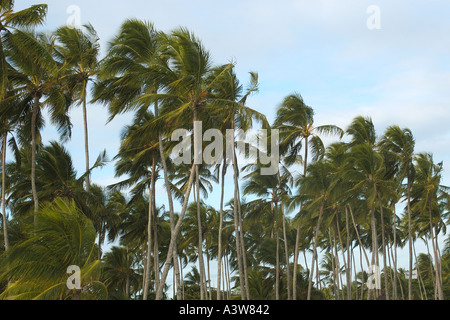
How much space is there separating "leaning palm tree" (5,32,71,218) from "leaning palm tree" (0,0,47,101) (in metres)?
0.30

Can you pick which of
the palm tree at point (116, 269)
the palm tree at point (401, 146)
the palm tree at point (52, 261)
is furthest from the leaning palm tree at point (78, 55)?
the palm tree at point (401, 146)

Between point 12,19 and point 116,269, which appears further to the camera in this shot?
point 116,269

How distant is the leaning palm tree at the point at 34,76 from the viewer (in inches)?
722

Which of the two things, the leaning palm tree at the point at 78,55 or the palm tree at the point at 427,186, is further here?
the palm tree at the point at 427,186

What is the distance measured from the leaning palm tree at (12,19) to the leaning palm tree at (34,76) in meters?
0.30

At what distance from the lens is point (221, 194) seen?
97.1 ft

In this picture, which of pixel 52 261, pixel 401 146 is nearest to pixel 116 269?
pixel 401 146

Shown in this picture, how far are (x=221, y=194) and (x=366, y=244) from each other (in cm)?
2679

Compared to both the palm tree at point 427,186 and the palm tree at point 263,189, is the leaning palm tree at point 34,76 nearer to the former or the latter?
the palm tree at point 263,189

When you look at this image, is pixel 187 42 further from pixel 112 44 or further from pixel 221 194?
pixel 221 194

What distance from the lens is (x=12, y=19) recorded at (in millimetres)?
17531

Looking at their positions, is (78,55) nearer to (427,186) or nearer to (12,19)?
(12,19)

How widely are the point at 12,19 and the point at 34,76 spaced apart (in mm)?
5117
